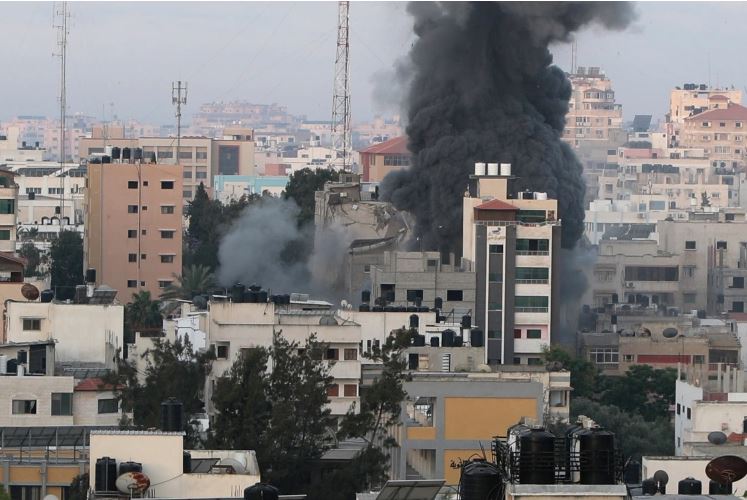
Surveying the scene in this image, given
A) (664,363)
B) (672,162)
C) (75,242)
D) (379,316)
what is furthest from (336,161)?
(379,316)

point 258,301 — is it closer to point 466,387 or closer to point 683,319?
point 466,387

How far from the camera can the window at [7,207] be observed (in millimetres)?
55062

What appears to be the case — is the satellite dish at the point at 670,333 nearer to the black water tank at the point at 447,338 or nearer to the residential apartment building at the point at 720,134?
the black water tank at the point at 447,338

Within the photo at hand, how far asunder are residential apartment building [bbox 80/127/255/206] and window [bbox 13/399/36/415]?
3292 inches

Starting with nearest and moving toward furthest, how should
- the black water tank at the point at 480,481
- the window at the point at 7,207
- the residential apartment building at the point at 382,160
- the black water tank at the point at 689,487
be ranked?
1. the black water tank at the point at 480,481
2. the black water tank at the point at 689,487
3. the window at the point at 7,207
4. the residential apartment building at the point at 382,160

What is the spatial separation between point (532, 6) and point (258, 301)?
33.6 m

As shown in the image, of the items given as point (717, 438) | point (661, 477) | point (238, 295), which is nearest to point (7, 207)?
point (238, 295)

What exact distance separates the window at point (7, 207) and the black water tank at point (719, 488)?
32567mm

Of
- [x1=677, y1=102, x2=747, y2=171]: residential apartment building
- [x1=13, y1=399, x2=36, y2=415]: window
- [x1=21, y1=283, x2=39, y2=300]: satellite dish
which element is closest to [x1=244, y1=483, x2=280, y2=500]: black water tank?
[x1=13, y1=399, x2=36, y2=415]: window

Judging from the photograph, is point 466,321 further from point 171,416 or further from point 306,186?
point 306,186

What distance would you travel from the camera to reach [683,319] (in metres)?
69.8

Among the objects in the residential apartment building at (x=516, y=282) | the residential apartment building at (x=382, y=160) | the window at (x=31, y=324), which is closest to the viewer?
the window at (x=31, y=324)

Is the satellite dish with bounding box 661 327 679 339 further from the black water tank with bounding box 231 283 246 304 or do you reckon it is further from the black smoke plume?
the black water tank with bounding box 231 283 246 304

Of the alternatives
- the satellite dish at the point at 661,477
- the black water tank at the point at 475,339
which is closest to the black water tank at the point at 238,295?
the black water tank at the point at 475,339
